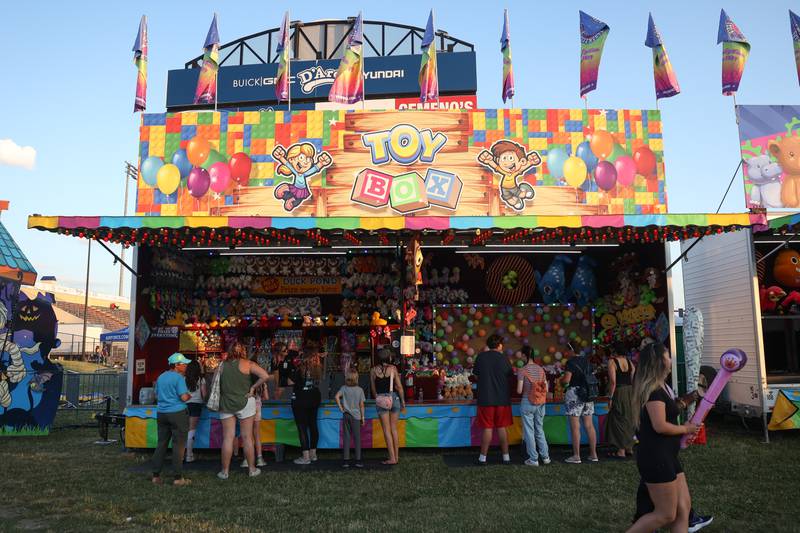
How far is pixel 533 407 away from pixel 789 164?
8112 millimetres

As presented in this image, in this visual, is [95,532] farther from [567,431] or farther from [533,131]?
[533,131]

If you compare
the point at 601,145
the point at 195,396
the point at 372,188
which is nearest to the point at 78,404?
the point at 195,396

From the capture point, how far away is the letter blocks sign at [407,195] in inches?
490

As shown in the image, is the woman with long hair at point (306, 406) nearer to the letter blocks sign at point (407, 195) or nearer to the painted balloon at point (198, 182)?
the letter blocks sign at point (407, 195)

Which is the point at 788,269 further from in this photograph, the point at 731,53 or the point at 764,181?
the point at 731,53

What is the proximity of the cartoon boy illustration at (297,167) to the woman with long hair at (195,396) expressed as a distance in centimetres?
438

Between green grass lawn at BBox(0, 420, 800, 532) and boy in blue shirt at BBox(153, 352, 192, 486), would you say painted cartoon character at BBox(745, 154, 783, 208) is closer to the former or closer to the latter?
green grass lawn at BBox(0, 420, 800, 532)

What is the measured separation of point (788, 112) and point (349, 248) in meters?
9.33

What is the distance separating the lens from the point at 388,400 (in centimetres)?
845

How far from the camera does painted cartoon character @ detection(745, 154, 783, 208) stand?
1202 cm

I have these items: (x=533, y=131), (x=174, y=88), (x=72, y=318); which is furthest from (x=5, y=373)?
(x=72, y=318)

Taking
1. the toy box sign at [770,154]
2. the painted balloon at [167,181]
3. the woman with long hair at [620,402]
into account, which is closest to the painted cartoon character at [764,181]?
the toy box sign at [770,154]

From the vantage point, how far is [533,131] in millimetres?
12680

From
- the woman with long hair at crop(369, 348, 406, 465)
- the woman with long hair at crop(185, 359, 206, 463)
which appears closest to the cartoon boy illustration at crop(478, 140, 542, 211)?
the woman with long hair at crop(369, 348, 406, 465)
